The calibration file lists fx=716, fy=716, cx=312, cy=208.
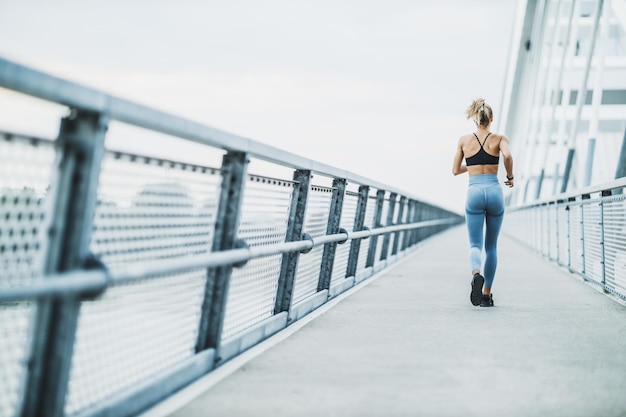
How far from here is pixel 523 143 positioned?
129 feet

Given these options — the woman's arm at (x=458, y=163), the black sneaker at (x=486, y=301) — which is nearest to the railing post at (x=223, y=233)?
the woman's arm at (x=458, y=163)

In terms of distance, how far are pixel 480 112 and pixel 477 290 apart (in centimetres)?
149

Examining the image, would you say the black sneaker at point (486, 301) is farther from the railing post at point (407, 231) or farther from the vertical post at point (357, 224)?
the railing post at point (407, 231)

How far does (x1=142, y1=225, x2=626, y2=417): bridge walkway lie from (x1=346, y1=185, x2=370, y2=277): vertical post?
1.14 m

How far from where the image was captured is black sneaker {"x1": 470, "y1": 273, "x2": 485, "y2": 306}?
5926 mm

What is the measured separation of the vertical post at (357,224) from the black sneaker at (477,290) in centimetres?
182

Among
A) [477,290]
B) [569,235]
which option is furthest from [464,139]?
[569,235]

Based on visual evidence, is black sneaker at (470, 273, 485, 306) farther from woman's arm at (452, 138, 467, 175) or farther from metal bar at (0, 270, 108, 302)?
metal bar at (0, 270, 108, 302)

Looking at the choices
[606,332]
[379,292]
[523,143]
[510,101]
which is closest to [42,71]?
[606,332]

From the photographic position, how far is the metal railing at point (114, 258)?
210 centimetres

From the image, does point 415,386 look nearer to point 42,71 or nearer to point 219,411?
point 219,411

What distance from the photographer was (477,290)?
5930 millimetres

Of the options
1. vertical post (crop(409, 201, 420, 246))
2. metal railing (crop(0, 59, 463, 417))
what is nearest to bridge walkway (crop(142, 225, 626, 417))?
metal railing (crop(0, 59, 463, 417))

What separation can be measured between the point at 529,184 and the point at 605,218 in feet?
115
